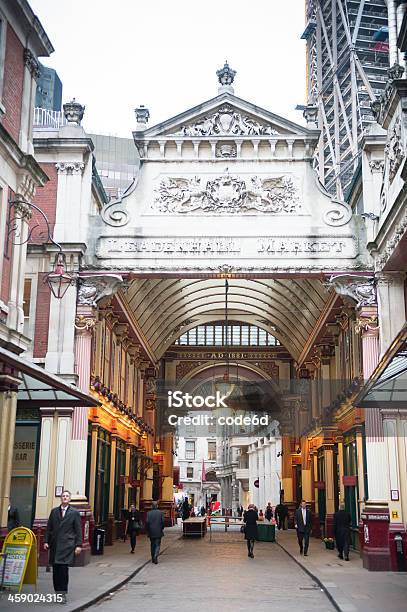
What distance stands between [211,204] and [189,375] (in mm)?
23350

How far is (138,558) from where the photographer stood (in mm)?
21484

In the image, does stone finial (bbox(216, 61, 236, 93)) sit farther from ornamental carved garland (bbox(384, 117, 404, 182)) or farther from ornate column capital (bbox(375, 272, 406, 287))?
ornate column capital (bbox(375, 272, 406, 287))

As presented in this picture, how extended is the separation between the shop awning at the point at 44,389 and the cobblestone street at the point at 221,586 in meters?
3.65

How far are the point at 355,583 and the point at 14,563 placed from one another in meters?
7.13

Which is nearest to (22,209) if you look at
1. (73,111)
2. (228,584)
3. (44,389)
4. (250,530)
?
(44,389)

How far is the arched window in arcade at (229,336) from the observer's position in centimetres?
4431

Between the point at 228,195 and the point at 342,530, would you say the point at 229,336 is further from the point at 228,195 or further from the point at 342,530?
the point at 342,530

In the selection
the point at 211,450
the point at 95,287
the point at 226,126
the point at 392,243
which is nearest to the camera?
the point at 392,243

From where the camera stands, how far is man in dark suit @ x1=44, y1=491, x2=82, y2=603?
12.2 meters

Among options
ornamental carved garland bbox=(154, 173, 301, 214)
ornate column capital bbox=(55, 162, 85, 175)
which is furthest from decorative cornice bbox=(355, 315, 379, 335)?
ornate column capital bbox=(55, 162, 85, 175)

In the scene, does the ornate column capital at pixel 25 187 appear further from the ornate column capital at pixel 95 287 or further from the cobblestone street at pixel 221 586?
the cobblestone street at pixel 221 586

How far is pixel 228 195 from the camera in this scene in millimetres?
21531

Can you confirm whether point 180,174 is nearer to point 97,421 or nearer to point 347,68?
point 97,421

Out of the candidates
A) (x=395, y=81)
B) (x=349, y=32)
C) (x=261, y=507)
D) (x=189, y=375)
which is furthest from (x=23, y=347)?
(x=349, y=32)
